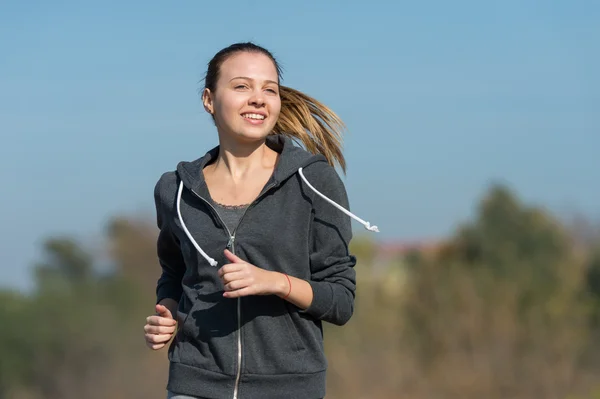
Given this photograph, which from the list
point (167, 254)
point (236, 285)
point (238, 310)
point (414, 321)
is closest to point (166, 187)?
point (167, 254)

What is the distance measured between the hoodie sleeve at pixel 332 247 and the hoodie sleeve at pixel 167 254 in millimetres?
527

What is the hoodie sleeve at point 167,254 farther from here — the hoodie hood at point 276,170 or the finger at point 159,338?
the finger at point 159,338

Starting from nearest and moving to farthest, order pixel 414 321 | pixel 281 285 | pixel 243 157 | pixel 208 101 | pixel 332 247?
1. pixel 281 285
2. pixel 332 247
3. pixel 243 157
4. pixel 208 101
5. pixel 414 321

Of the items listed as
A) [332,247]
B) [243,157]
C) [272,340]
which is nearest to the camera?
[272,340]

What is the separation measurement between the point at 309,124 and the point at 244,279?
37.1 inches

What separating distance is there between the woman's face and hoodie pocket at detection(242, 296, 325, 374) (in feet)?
1.80

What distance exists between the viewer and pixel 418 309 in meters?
17.5

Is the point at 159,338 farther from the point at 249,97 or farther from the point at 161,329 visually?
the point at 249,97

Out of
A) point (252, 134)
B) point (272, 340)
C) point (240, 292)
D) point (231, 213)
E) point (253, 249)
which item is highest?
point (252, 134)

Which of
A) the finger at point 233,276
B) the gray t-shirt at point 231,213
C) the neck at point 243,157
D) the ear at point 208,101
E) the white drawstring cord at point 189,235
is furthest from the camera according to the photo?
the ear at point 208,101

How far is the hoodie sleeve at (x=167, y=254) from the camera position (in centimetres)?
348

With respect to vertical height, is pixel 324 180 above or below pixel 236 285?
above

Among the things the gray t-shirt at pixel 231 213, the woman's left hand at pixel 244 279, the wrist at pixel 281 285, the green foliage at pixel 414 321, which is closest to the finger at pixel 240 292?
the woman's left hand at pixel 244 279

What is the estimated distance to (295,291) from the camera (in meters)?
3.00
